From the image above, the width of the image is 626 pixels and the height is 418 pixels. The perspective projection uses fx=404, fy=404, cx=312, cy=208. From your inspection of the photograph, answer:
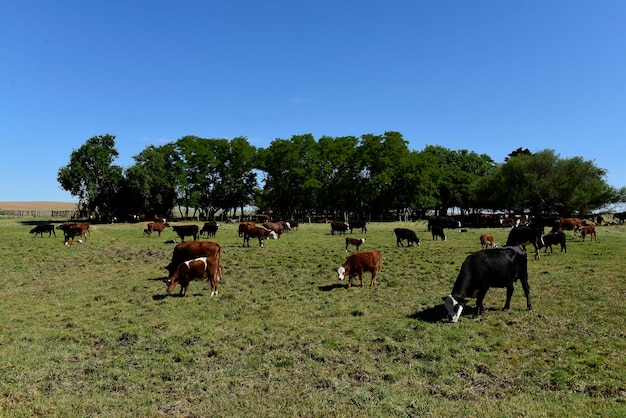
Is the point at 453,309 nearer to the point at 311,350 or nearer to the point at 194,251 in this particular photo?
the point at 311,350

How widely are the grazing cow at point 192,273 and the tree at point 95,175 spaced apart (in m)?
50.4

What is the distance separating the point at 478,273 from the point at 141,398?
8.50 m

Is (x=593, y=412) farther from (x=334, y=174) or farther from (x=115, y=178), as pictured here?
(x=334, y=174)

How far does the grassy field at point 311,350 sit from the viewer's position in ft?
20.9

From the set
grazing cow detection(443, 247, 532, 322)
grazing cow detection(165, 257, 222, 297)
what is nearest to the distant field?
grazing cow detection(165, 257, 222, 297)

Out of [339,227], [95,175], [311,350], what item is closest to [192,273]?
[311,350]

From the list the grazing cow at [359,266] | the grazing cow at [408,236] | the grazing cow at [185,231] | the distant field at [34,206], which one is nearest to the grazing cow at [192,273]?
the grazing cow at [359,266]

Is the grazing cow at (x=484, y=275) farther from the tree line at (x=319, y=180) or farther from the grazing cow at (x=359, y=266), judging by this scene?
the tree line at (x=319, y=180)

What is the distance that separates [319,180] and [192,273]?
58.6 metres

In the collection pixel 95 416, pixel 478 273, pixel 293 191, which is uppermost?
pixel 293 191

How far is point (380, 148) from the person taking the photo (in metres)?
69.1

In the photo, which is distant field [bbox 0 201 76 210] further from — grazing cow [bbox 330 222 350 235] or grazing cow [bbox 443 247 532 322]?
grazing cow [bbox 443 247 532 322]

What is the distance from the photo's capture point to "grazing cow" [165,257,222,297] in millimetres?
13602

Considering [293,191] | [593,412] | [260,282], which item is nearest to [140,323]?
[260,282]
